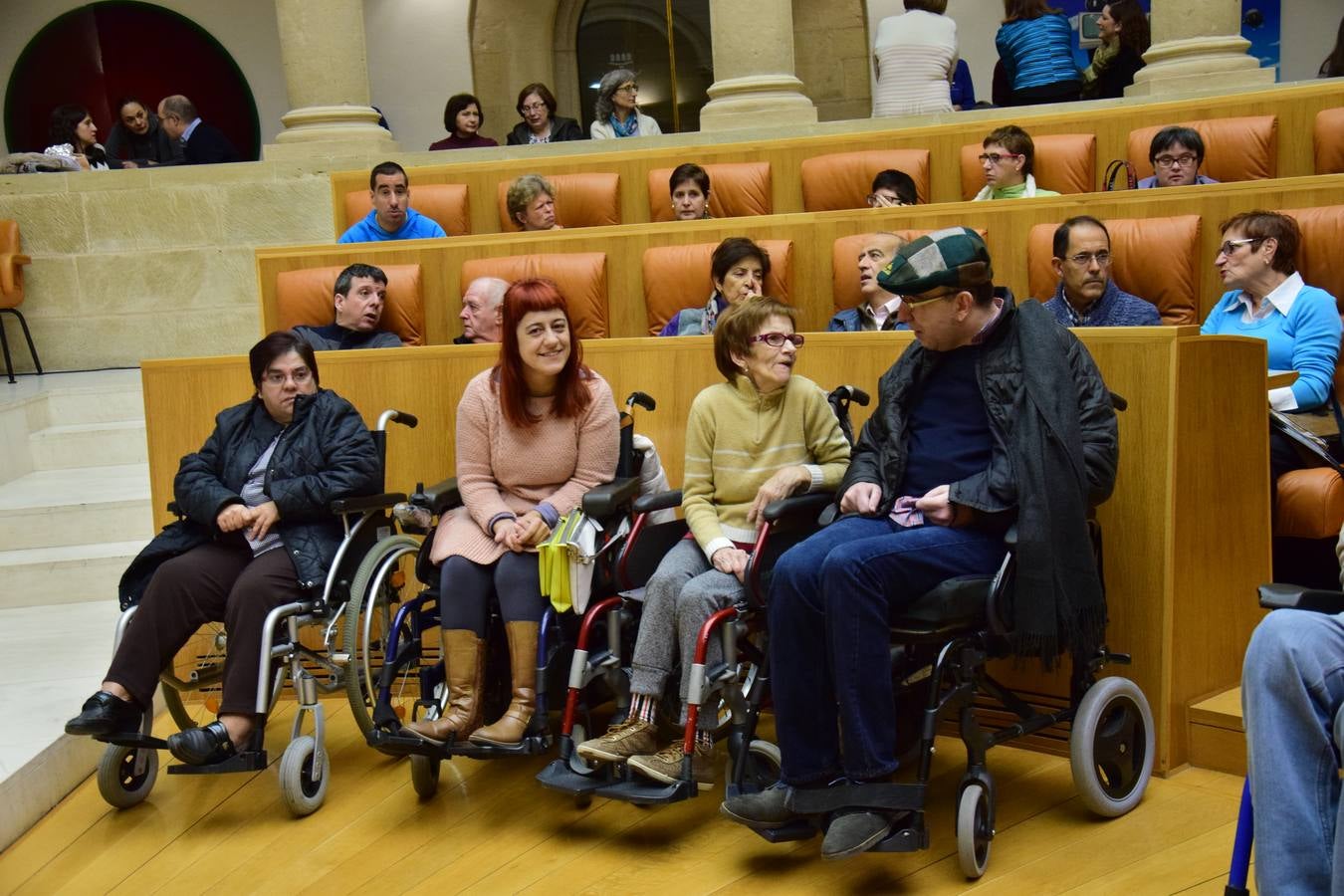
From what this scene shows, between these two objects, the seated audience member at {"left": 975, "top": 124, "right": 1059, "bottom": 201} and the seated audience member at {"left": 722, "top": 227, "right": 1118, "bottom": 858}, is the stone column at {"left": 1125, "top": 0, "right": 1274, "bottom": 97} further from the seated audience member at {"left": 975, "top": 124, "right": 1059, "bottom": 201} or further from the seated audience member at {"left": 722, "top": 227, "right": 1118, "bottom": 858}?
the seated audience member at {"left": 722, "top": 227, "right": 1118, "bottom": 858}

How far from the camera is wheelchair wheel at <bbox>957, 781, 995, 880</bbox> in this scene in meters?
2.36

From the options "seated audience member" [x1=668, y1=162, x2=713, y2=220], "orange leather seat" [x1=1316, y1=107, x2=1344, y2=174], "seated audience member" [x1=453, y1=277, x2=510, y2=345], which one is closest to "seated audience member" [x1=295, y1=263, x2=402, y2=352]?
"seated audience member" [x1=453, y1=277, x2=510, y2=345]

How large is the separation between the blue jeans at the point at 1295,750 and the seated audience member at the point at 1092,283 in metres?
1.63

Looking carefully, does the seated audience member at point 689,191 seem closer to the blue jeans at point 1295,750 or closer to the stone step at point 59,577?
the stone step at point 59,577

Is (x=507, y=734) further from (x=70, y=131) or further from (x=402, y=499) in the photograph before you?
(x=70, y=131)

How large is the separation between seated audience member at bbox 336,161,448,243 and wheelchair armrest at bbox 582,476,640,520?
238cm

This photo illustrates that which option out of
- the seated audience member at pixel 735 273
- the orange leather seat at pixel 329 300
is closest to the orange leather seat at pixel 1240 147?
the seated audience member at pixel 735 273

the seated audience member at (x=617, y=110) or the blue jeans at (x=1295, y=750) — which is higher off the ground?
the seated audience member at (x=617, y=110)

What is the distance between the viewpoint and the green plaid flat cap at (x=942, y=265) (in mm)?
A: 2490

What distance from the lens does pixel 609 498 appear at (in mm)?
2867

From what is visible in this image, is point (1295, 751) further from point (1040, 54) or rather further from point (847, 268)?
point (1040, 54)

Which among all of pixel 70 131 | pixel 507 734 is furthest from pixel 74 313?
pixel 507 734

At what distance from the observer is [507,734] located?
2.79 metres

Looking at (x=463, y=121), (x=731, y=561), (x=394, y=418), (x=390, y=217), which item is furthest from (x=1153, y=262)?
(x=463, y=121)
